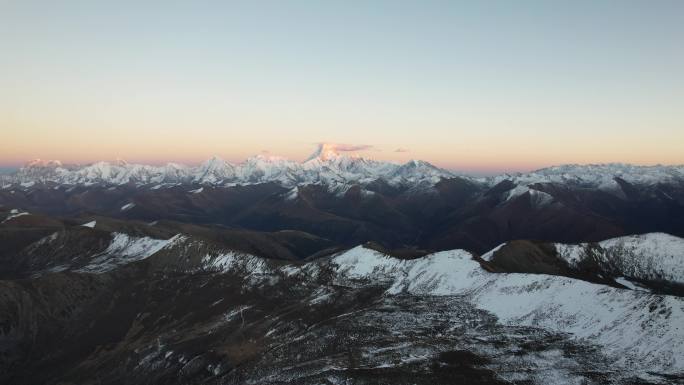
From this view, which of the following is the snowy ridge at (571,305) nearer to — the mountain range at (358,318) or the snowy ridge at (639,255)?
→ the mountain range at (358,318)

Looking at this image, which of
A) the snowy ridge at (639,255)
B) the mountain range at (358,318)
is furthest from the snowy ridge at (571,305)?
the snowy ridge at (639,255)

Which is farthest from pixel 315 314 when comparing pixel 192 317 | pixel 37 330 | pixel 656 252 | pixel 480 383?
pixel 656 252

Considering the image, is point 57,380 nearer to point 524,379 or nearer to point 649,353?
point 524,379

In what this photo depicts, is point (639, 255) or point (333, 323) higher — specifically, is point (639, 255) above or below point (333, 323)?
above

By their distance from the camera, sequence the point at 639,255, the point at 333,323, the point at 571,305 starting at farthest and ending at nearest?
the point at 639,255 < the point at 333,323 < the point at 571,305

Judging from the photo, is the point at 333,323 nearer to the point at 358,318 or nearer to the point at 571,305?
the point at 358,318

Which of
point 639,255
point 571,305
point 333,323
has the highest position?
point 571,305

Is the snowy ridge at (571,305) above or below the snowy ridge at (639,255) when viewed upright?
above

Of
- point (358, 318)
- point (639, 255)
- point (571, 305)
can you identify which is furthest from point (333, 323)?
point (639, 255)
